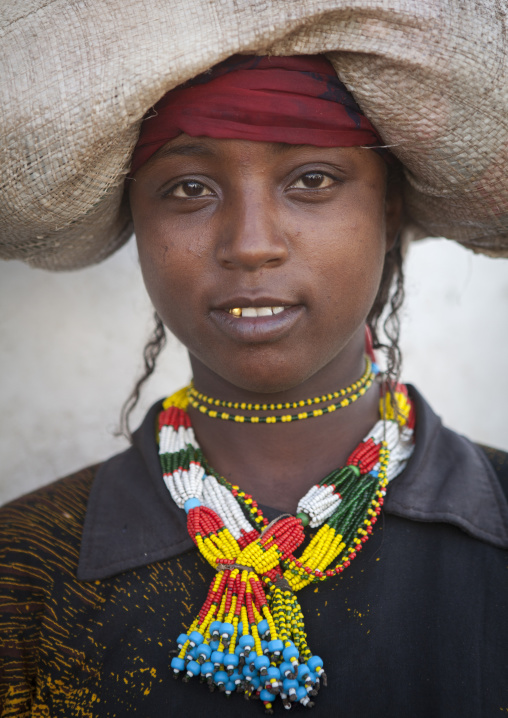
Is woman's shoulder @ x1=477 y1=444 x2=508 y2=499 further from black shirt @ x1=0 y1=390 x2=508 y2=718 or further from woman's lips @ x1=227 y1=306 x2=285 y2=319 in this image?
woman's lips @ x1=227 y1=306 x2=285 y2=319

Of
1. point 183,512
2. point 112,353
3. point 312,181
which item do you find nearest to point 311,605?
point 183,512

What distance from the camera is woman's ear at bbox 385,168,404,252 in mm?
1613

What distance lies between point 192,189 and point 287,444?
667 mm

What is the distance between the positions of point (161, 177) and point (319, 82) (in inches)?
16.0

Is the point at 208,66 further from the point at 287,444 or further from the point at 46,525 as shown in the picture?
the point at 46,525

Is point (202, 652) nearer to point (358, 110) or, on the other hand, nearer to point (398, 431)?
point (398, 431)

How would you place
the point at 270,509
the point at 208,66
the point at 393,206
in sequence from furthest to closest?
the point at 393,206 < the point at 270,509 < the point at 208,66

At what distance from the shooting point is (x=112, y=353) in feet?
9.15

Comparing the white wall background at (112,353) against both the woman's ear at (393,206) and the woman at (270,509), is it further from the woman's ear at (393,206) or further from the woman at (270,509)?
the woman at (270,509)

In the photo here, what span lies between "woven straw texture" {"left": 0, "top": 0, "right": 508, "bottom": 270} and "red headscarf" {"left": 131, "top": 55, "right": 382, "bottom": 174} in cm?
4

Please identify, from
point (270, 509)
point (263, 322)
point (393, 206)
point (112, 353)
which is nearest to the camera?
point (263, 322)

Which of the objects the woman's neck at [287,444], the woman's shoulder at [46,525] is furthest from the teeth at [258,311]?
the woman's shoulder at [46,525]

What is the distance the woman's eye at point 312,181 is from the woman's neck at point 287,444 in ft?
1.48

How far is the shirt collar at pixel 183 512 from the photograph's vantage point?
1.48 metres
